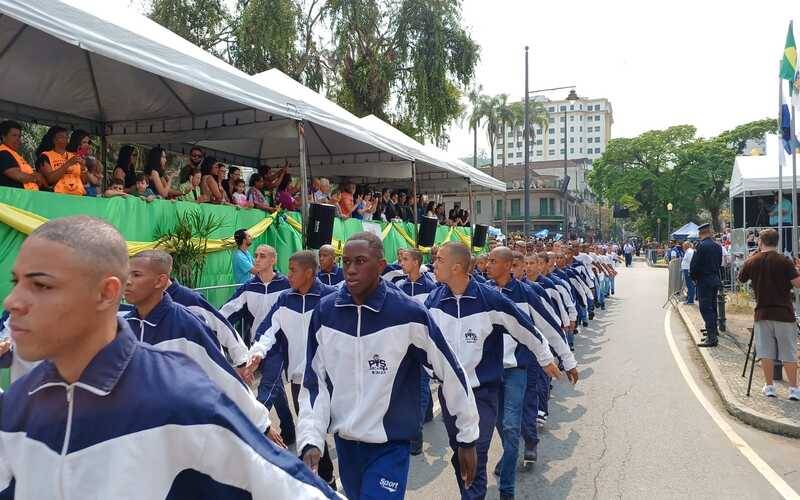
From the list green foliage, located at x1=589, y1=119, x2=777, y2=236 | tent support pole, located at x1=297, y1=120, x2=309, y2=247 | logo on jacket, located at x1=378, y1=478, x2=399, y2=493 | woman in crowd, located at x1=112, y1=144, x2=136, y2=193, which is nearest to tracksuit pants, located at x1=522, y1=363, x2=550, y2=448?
logo on jacket, located at x1=378, y1=478, x2=399, y2=493

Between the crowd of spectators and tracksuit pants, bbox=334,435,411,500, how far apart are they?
464 centimetres

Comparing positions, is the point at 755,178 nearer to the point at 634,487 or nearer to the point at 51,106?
the point at 634,487

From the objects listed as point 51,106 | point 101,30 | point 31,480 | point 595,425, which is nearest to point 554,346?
point 595,425

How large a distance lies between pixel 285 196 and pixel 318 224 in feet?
6.78

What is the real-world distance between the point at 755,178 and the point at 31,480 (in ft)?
63.4

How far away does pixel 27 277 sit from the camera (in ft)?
5.23

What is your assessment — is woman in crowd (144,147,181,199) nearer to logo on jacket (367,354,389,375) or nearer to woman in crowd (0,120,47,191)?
woman in crowd (0,120,47,191)

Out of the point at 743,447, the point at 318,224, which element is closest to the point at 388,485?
the point at 743,447

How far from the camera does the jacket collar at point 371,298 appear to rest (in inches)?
140

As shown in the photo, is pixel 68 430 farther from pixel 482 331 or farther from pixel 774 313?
pixel 774 313

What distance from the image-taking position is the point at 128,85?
1030cm

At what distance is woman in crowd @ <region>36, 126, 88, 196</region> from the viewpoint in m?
6.77

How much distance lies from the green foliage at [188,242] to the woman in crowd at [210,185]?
1367 millimetres

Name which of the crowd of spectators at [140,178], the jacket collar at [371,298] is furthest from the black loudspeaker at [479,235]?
the jacket collar at [371,298]
